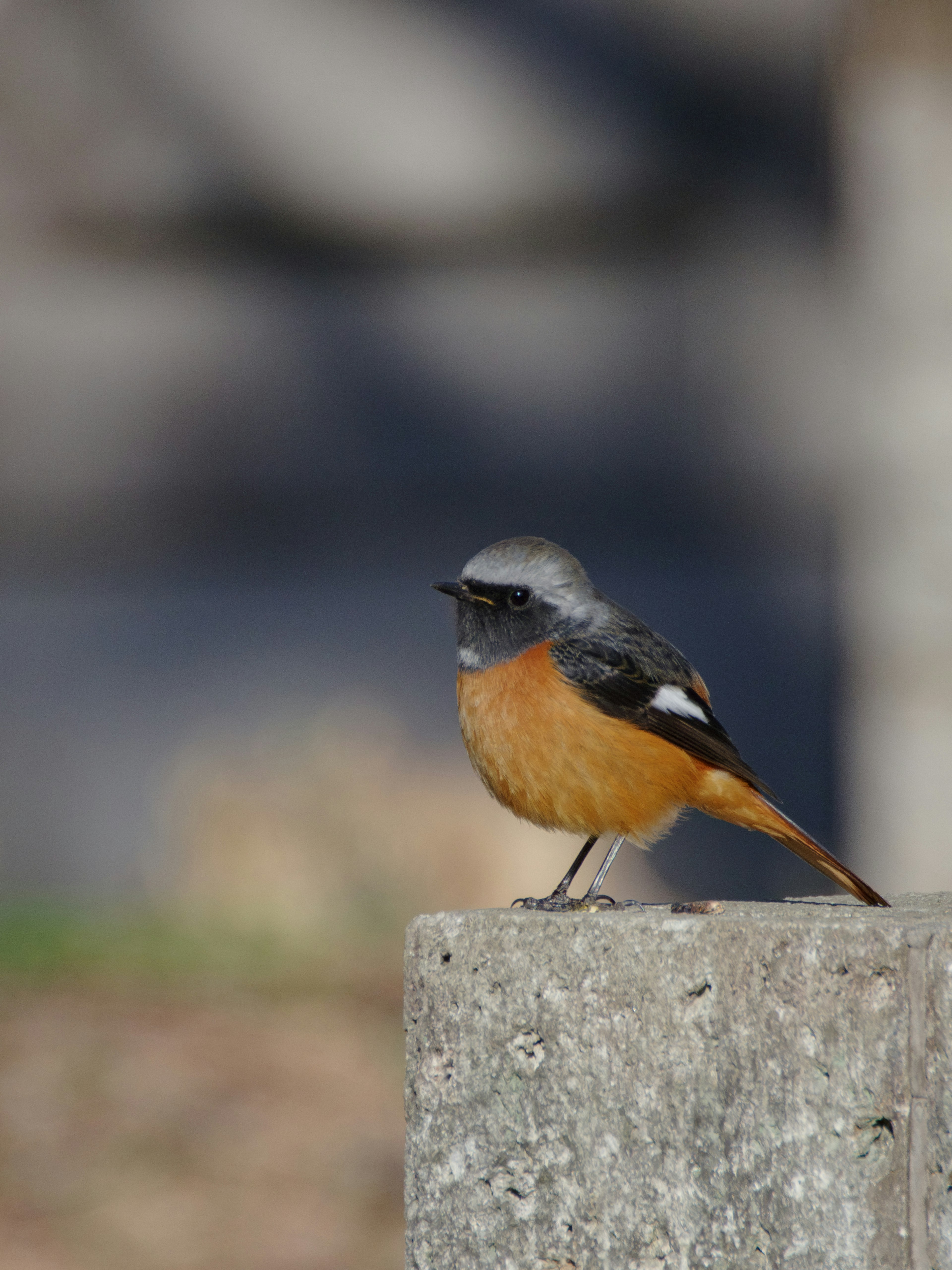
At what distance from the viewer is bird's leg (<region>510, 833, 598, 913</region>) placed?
9.41 feet

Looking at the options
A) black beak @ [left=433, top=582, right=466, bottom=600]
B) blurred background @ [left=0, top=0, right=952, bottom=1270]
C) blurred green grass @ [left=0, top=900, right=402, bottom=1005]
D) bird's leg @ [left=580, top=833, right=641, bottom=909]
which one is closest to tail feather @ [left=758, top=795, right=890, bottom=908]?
bird's leg @ [left=580, top=833, right=641, bottom=909]

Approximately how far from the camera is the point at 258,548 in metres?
7.99

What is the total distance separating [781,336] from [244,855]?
155 inches

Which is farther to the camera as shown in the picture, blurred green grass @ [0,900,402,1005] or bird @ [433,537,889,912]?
blurred green grass @ [0,900,402,1005]

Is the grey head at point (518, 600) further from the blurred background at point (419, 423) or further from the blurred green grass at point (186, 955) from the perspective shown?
the blurred background at point (419, 423)

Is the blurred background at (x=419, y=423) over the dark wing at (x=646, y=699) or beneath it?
over

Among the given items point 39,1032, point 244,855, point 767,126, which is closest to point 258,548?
point 244,855

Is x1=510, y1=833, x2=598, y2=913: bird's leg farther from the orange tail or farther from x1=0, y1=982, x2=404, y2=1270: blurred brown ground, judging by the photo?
x1=0, y1=982, x2=404, y2=1270: blurred brown ground

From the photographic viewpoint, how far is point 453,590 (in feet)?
11.8

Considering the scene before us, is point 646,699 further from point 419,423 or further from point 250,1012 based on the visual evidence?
point 419,423

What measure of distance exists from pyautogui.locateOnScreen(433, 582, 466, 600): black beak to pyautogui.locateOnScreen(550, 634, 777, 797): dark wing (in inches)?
10.2

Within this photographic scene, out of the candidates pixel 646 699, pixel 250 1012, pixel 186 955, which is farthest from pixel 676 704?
pixel 186 955

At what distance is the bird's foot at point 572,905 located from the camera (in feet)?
8.91

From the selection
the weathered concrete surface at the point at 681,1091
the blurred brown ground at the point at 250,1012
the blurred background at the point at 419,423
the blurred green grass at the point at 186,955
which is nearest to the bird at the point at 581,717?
the weathered concrete surface at the point at 681,1091
